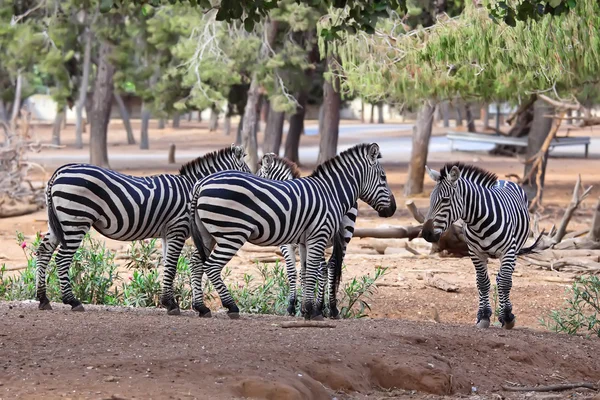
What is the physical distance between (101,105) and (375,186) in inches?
924

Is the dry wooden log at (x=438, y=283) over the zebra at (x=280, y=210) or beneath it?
beneath

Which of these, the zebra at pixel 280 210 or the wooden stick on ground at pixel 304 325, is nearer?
the wooden stick on ground at pixel 304 325

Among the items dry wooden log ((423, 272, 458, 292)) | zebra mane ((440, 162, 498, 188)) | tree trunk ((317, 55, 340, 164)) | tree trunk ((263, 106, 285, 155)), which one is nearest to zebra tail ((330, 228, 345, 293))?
zebra mane ((440, 162, 498, 188))

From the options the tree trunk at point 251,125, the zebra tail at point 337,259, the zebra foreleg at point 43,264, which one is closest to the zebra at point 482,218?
the zebra tail at point 337,259

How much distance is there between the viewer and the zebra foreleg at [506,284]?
10.4m

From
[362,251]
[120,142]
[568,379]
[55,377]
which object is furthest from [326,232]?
[120,142]

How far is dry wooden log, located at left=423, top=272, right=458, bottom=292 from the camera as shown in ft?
46.5

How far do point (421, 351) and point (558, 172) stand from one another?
29456 millimetres

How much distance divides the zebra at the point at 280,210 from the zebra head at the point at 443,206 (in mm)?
873

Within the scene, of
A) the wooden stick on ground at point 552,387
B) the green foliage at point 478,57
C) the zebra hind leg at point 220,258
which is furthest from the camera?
the green foliage at point 478,57

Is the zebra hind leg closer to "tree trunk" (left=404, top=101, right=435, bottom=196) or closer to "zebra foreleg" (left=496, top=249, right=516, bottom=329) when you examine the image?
"zebra foreleg" (left=496, top=249, right=516, bottom=329)

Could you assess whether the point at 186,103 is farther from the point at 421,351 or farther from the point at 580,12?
the point at 421,351

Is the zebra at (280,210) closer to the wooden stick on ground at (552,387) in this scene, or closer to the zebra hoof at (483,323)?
the zebra hoof at (483,323)

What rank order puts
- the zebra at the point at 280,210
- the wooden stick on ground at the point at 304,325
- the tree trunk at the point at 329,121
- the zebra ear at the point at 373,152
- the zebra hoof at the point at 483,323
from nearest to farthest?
the wooden stick on ground at the point at 304,325, the zebra at the point at 280,210, the zebra hoof at the point at 483,323, the zebra ear at the point at 373,152, the tree trunk at the point at 329,121
